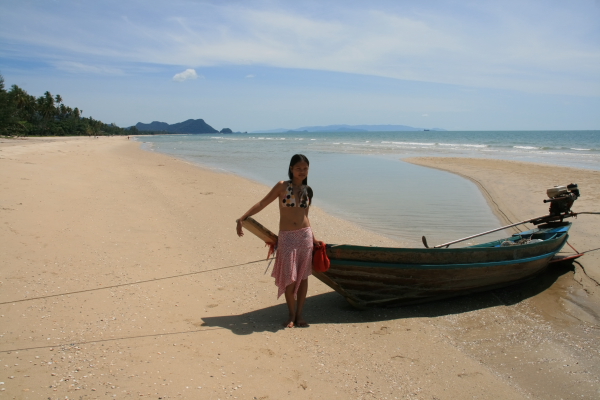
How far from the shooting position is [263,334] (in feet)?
12.9

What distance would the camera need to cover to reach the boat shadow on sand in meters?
4.16

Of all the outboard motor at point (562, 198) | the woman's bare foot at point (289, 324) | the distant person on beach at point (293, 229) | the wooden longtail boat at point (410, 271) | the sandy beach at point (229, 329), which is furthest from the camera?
the outboard motor at point (562, 198)

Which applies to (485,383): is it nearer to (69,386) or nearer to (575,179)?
(69,386)

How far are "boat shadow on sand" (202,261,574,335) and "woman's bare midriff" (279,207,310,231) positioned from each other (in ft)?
3.04

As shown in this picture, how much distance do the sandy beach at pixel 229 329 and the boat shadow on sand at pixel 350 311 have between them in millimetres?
21

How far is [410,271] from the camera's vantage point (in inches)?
174

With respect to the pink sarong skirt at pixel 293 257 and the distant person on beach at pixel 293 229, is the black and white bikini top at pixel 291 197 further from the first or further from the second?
the pink sarong skirt at pixel 293 257

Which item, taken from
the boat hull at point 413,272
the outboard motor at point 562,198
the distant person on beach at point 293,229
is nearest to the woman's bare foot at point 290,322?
the distant person on beach at point 293,229

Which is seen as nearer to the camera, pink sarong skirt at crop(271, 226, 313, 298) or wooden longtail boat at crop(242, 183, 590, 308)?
pink sarong skirt at crop(271, 226, 313, 298)

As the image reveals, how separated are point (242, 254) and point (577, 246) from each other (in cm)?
520

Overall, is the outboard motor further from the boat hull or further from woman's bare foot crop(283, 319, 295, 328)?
woman's bare foot crop(283, 319, 295, 328)

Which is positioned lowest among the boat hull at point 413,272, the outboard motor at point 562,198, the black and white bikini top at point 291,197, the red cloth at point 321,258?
the boat hull at point 413,272

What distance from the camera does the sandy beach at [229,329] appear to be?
10.3 ft

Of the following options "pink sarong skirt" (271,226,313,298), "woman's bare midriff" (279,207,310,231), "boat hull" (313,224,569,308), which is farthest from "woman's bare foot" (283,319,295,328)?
"woman's bare midriff" (279,207,310,231)
